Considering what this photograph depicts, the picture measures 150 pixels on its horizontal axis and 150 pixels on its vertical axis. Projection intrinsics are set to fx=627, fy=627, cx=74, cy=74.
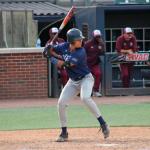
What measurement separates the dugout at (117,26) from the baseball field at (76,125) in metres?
0.60

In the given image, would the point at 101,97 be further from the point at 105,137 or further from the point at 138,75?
the point at 105,137

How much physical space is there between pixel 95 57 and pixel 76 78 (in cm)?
759

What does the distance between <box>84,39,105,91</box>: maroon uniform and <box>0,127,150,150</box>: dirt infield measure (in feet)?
19.8

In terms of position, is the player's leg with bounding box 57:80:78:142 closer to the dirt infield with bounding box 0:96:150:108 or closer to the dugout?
the dirt infield with bounding box 0:96:150:108

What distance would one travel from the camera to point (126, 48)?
59.8 feet

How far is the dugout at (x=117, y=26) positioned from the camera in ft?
59.5

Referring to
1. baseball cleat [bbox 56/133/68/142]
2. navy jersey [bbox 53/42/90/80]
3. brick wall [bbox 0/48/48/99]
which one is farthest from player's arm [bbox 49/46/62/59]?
brick wall [bbox 0/48/48/99]

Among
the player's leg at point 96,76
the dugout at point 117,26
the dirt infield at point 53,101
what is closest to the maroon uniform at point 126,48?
the dugout at point 117,26

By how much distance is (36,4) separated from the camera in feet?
83.4

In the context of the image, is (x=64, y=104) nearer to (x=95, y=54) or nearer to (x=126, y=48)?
(x=95, y=54)

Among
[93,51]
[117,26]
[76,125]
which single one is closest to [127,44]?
[93,51]

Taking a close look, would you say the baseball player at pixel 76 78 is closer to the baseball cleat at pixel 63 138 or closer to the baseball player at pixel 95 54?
the baseball cleat at pixel 63 138

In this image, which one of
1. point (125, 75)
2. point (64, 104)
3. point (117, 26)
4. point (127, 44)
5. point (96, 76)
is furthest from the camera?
point (117, 26)

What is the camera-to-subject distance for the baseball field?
952 centimetres
